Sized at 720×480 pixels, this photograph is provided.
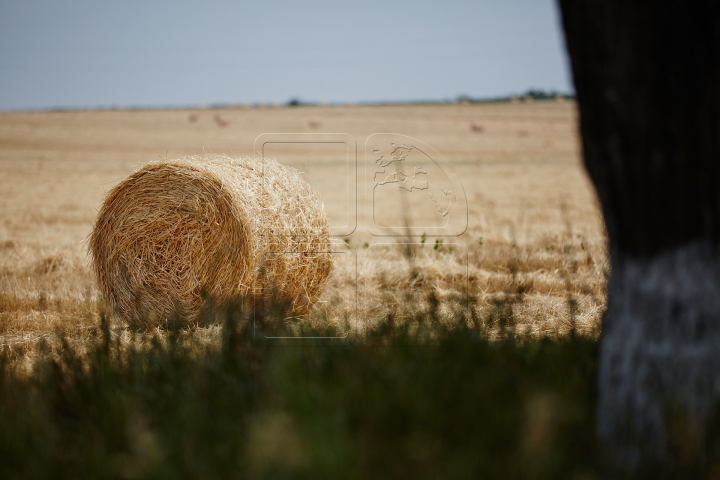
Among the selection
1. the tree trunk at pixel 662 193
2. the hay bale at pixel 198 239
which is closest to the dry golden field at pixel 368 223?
the hay bale at pixel 198 239

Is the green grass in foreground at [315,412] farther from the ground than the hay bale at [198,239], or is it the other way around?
the hay bale at [198,239]

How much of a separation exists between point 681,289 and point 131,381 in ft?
8.55

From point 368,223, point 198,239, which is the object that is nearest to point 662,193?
point 198,239

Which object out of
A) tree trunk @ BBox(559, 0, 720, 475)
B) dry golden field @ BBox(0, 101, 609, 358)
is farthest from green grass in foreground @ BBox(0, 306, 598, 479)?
dry golden field @ BBox(0, 101, 609, 358)

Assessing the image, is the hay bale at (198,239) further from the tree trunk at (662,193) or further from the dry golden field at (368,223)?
the tree trunk at (662,193)

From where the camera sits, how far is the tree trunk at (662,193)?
2.27 m

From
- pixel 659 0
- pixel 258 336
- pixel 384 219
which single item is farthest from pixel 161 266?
pixel 384 219

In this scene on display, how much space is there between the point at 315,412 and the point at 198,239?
3834 mm

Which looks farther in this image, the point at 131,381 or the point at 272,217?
the point at 272,217

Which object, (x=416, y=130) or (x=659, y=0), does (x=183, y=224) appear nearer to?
(x=659, y=0)

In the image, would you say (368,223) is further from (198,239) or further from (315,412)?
(315,412)

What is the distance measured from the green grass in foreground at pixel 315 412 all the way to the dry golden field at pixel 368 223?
0.43m

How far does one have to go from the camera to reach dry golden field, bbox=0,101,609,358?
580cm

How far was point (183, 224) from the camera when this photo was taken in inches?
238
